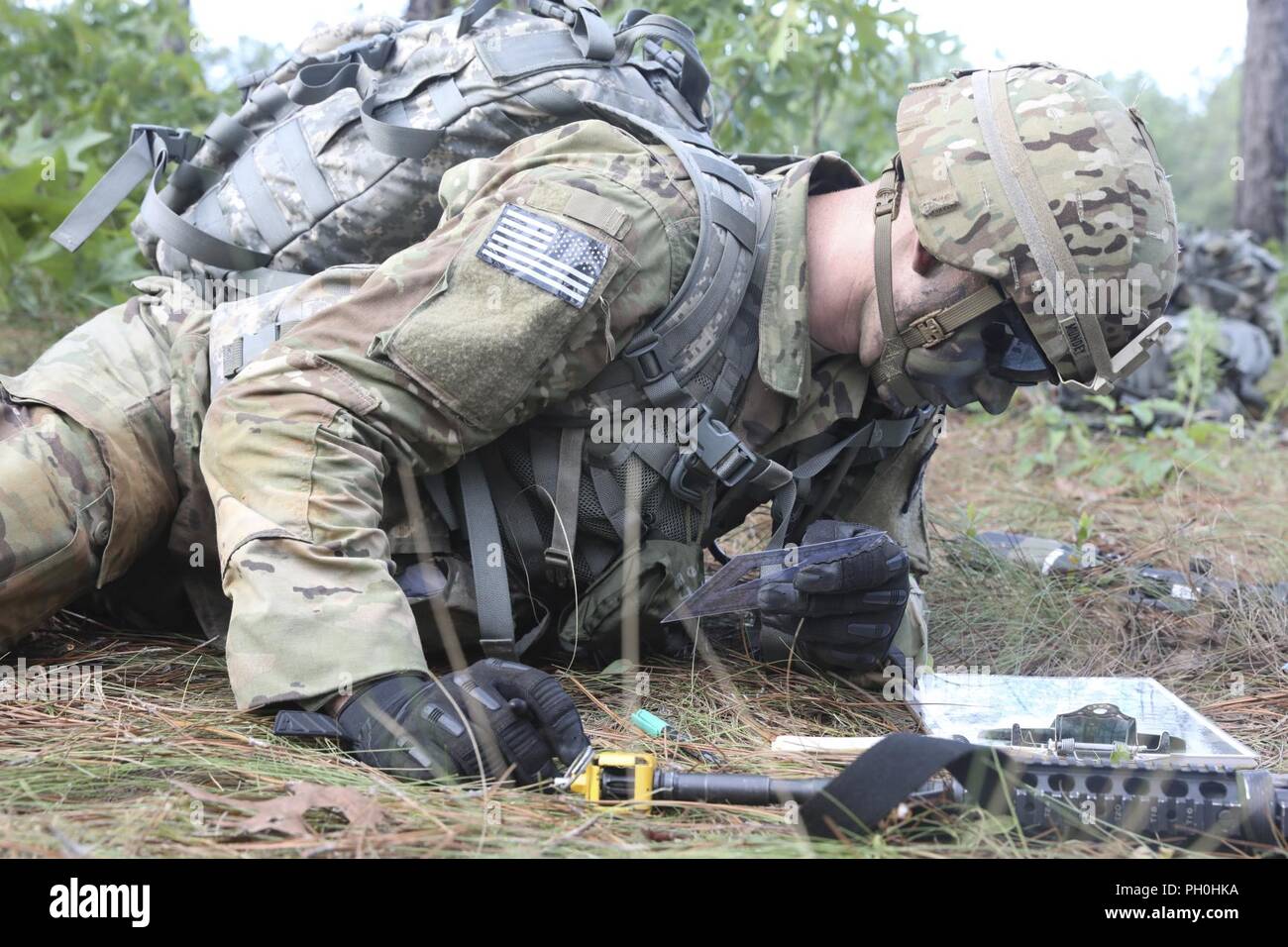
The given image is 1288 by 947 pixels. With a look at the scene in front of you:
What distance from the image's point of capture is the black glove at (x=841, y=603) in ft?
8.02

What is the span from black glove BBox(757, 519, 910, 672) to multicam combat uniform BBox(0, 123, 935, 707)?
Answer: 0.28 meters

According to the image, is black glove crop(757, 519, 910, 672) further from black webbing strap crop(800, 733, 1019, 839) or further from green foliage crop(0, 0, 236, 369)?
green foliage crop(0, 0, 236, 369)

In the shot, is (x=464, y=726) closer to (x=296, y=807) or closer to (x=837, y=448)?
(x=296, y=807)

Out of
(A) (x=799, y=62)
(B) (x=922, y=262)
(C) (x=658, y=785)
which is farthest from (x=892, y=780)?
(A) (x=799, y=62)

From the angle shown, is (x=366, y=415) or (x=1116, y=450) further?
(x=1116, y=450)

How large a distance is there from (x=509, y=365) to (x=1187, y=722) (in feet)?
5.07

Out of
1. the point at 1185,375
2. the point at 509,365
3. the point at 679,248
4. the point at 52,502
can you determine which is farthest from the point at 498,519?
the point at 1185,375

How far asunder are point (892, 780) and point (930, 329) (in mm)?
1156

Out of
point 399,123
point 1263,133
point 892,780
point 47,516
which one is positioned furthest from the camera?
point 1263,133

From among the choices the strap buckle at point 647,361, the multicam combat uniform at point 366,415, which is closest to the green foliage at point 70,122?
the multicam combat uniform at point 366,415

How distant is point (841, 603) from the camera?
101 inches

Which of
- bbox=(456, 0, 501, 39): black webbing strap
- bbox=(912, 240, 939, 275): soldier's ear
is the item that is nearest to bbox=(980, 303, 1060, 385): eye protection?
bbox=(912, 240, 939, 275): soldier's ear

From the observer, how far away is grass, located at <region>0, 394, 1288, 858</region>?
1687 millimetres
